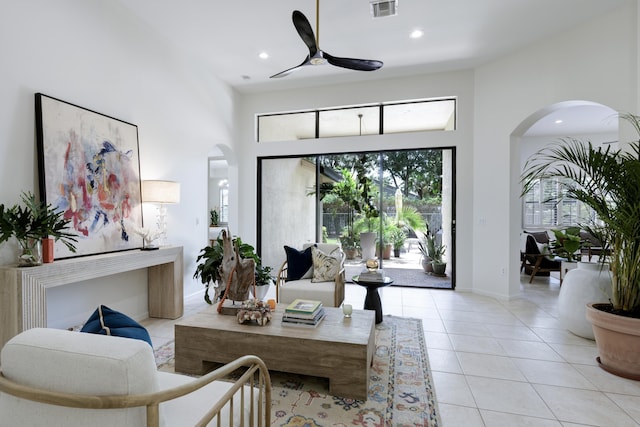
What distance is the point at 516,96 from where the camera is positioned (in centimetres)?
441

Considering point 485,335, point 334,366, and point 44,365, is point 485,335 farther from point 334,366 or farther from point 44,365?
point 44,365

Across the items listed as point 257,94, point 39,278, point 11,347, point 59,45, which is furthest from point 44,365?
point 257,94

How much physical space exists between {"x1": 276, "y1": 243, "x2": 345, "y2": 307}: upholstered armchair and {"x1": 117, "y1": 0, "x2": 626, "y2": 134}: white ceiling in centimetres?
265

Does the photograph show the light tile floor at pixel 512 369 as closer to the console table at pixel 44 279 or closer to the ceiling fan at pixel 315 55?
the console table at pixel 44 279

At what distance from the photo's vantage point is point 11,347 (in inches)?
37.9

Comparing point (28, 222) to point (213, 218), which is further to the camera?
point (213, 218)

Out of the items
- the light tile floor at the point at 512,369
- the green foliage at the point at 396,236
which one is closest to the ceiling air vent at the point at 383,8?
the green foliage at the point at 396,236

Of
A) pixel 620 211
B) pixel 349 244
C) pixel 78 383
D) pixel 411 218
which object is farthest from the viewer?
pixel 349 244

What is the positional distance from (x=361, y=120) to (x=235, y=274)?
3.82 m

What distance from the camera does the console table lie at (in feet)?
7.30

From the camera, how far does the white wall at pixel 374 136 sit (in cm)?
501

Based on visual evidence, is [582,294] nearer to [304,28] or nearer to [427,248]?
[427,248]

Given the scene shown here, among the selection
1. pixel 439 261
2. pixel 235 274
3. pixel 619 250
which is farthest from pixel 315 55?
pixel 439 261

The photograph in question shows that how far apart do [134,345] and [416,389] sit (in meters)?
2.01
